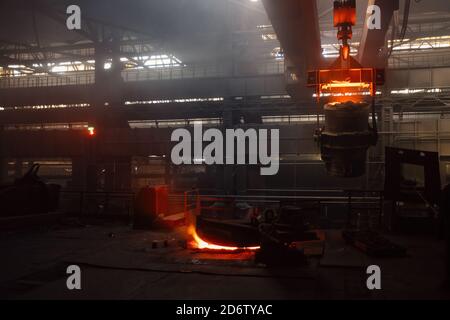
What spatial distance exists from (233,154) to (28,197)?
317 inches

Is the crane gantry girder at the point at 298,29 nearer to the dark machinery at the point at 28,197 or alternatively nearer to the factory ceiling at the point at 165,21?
the factory ceiling at the point at 165,21

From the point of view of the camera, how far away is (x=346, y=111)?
6070 mm

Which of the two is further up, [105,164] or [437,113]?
[437,113]

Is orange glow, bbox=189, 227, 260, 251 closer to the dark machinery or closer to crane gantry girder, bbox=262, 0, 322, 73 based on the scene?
crane gantry girder, bbox=262, 0, 322, 73

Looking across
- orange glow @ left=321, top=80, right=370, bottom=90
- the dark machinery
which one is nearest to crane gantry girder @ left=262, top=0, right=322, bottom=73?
orange glow @ left=321, top=80, right=370, bottom=90

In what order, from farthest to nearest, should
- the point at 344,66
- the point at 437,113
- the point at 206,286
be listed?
the point at 437,113 < the point at 344,66 < the point at 206,286

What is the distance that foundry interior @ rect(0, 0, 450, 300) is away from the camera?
20.1 feet

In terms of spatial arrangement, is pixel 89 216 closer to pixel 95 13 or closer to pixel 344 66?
pixel 95 13

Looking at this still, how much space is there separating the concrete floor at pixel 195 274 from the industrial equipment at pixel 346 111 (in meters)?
1.68

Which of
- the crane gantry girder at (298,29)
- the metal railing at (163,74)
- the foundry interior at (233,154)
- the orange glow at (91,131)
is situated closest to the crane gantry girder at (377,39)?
the foundry interior at (233,154)

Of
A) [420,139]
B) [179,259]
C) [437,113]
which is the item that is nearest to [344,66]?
[179,259]
